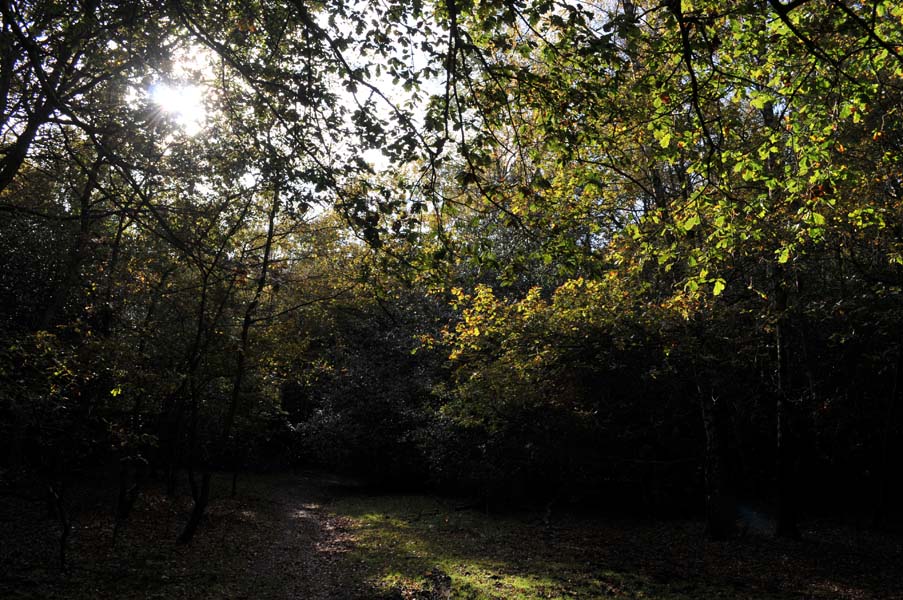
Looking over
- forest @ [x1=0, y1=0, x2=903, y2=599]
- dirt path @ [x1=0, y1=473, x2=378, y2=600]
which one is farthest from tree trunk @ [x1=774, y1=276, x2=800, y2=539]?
dirt path @ [x1=0, y1=473, x2=378, y2=600]

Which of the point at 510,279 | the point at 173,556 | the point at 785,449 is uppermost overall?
the point at 510,279

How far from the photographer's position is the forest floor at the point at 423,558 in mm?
9383

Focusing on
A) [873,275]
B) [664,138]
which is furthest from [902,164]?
[664,138]

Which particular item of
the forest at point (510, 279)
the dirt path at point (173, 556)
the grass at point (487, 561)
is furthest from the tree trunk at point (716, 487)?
the dirt path at point (173, 556)

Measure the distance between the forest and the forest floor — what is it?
0.12m

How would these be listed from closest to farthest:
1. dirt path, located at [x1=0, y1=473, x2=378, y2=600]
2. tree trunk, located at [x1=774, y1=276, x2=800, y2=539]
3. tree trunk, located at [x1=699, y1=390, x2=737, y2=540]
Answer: dirt path, located at [x1=0, y1=473, x2=378, y2=600]
tree trunk, located at [x1=774, y1=276, x2=800, y2=539]
tree trunk, located at [x1=699, y1=390, x2=737, y2=540]

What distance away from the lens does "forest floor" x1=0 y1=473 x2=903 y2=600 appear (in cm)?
938

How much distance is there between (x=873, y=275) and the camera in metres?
10.5

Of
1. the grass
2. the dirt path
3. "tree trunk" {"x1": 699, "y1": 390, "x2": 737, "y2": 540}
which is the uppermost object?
"tree trunk" {"x1": 699, "y1": 390, "x2": 737, "y2": 540}

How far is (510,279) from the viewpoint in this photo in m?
5.75

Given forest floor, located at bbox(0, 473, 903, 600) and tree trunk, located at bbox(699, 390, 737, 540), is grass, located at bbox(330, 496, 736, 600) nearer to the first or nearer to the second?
forest floor, located at bbox(0, 473, 903, 600)

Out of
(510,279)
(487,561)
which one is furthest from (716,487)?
(510,279)

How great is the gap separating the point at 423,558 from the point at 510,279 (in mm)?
Answer: 8395

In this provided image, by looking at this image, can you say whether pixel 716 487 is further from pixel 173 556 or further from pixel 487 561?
pixel 173 556
